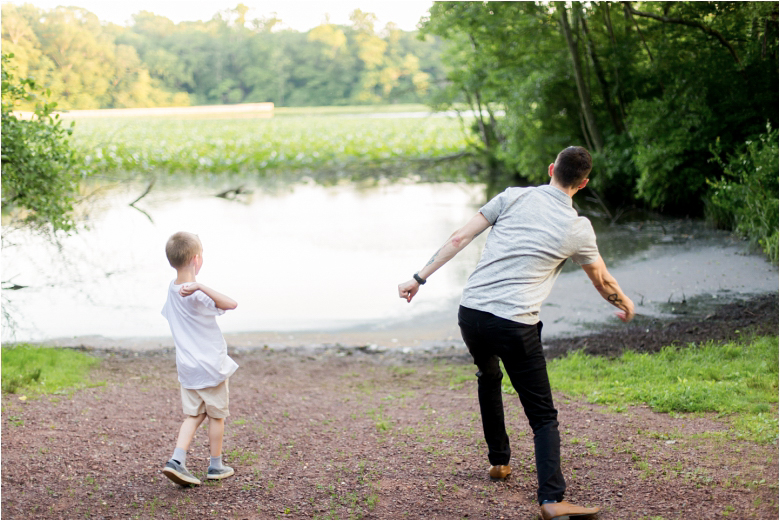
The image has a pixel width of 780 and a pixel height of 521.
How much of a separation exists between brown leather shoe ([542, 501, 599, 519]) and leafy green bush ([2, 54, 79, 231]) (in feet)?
22.0

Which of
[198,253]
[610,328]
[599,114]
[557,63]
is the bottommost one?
[610,328]

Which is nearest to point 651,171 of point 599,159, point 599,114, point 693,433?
point 599,159

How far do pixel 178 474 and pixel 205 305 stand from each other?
2.89ft

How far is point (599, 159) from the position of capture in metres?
15.9

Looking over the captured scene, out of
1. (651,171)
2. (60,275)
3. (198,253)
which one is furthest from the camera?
(651,171)

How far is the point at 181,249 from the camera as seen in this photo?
3.32m

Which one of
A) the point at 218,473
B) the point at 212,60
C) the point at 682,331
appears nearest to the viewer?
the point at 218,473

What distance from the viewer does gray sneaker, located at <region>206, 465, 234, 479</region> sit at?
11.9 ft

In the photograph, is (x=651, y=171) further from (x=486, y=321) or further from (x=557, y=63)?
(x=486, y=321)

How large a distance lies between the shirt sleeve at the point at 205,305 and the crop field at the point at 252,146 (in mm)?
19992

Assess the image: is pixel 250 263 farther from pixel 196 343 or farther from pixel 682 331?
pixel 196 343

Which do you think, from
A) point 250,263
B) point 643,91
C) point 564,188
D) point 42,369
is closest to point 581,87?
point 643,91

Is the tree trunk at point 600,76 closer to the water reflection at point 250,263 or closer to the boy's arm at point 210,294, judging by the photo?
the water reflection at point 250,263

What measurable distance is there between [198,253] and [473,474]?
74.9 inches
